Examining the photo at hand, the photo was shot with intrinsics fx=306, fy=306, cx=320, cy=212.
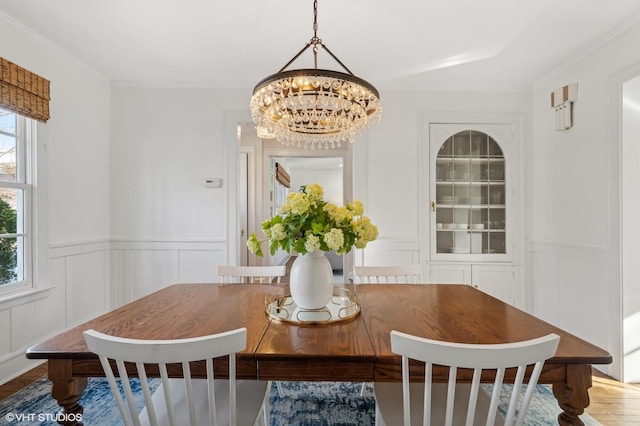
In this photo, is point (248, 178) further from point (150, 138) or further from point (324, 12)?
point (324, 12)


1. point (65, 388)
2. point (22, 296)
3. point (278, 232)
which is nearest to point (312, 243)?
point (278, 232)

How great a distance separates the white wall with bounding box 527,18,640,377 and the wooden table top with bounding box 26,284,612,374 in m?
1.34

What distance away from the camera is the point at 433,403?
120cm

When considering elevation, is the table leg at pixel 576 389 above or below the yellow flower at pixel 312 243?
below

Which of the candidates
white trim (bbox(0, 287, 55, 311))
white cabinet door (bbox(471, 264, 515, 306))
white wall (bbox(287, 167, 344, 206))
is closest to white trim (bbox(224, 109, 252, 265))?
white trim (bbox(0, 287, 55, 311))

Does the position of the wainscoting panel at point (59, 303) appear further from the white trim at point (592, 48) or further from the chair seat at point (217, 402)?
the white trim at point (592, 48)

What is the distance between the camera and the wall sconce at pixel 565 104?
259cm

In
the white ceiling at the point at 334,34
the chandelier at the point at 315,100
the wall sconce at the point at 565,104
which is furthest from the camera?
the wall sconce at the point at 565,104

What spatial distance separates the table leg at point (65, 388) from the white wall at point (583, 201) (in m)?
3.17

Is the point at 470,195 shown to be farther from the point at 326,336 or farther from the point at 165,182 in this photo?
the point at 165,182

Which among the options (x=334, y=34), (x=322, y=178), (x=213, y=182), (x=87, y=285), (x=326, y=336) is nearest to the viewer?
(x=326, y=336)

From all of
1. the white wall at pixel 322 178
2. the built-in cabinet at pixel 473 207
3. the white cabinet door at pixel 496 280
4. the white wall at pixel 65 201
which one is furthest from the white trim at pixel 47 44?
the white wall at pixel 322 178

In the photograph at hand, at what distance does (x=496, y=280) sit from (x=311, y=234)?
268cm

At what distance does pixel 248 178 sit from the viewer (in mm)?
4469
